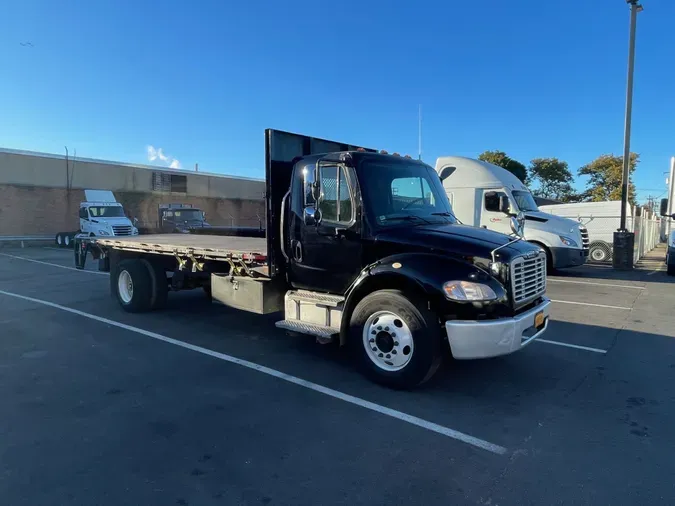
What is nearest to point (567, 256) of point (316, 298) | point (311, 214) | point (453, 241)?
point (453, 241)

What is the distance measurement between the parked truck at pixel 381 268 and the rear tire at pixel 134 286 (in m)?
2.02

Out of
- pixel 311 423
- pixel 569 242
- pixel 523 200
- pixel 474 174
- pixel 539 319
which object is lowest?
pixel 311 423

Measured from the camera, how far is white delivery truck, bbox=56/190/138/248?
76.8 ft

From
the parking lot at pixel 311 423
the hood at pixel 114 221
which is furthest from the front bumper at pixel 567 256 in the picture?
the hood at pixel 114 221

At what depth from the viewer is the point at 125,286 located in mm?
8398

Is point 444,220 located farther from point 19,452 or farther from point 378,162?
point 19,452

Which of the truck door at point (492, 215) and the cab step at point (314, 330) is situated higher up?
the truck door at point (492, 215)

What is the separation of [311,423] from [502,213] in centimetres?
1079

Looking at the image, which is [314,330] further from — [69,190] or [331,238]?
[69,190]

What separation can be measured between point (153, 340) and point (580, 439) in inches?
208

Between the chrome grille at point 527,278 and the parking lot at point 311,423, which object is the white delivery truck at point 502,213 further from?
the chrome grille at point 527,278

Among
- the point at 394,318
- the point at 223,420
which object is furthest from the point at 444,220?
the point at 223,420

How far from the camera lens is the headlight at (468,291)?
171 inches

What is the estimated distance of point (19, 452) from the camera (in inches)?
138
